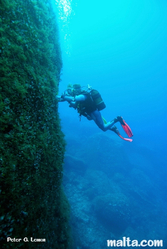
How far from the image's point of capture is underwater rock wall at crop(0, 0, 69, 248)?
1.68m

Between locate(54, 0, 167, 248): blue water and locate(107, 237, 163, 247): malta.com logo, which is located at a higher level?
locate(54, 0, 167, 248): blue water

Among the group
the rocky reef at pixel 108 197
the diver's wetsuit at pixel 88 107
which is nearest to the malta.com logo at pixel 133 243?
the rocky reef at pixel 108 197

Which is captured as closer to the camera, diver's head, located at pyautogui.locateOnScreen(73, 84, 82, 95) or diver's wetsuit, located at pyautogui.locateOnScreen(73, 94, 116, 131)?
diver's wetsuit, located at pyautogui.locateOnScreen(73, 94, 116, 131)

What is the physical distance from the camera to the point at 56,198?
3.39 meters

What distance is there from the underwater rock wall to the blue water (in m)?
63.8

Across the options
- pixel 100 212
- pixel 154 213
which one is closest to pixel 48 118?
pixel 100 212

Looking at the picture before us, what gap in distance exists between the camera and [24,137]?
2037 millimetres

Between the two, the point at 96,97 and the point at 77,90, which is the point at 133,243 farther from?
the point at 77,90

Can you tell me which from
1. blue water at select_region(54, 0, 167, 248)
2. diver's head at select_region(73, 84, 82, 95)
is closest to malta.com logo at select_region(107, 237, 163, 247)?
diver's head at select_region(73, 84, 82, 95)

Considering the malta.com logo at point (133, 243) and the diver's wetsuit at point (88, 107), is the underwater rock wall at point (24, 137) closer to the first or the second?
the diver's wetsuit at point (88, 107)

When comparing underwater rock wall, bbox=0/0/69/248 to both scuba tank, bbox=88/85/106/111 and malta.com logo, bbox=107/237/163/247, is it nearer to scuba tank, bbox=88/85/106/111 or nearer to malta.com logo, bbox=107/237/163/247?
scuba tank, bbox=88/85/106/111

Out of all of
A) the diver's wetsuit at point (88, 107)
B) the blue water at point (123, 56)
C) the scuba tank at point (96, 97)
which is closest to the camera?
the diver's wetsuit at point (88, 107)

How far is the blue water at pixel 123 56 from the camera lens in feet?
320

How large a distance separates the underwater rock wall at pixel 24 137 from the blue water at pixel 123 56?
63.8 m
